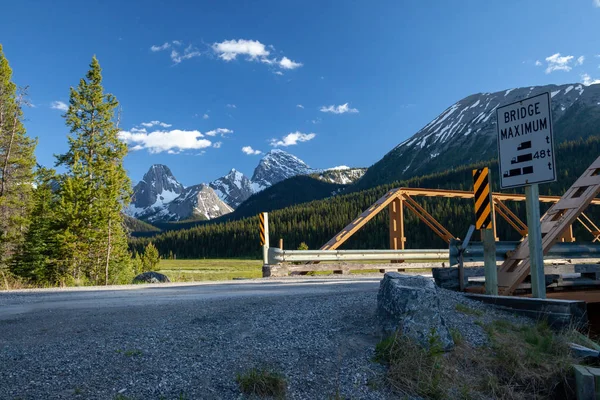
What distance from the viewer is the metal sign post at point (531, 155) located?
20.5 feet

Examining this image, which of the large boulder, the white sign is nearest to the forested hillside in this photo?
the white sign

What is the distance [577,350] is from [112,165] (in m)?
28.5

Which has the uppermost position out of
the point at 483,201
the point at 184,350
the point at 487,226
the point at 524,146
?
the point at 524,146

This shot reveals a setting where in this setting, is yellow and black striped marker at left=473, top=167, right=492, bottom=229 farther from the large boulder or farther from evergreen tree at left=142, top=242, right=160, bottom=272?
evergreen tree at left=142, top=242, right=160, bottom=272

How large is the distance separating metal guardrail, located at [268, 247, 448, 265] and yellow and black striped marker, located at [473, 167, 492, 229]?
8988 millimetres

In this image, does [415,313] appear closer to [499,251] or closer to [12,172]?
[499,251]

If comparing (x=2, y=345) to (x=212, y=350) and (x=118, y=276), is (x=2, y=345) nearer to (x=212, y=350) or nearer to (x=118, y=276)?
(x=212, y=350)

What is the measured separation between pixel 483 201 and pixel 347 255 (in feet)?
32.2

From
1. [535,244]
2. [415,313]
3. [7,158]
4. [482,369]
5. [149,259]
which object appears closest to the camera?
[482,369]

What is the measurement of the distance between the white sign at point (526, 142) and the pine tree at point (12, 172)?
2773cm

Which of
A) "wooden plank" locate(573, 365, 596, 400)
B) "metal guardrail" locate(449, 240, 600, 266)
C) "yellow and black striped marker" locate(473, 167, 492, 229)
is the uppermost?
"yellow and black striped marker" locate(473, 167, 492, 229)

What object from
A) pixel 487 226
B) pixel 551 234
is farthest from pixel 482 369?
pixel 551 234

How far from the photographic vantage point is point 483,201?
7.37 meters

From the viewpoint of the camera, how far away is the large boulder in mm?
4578
